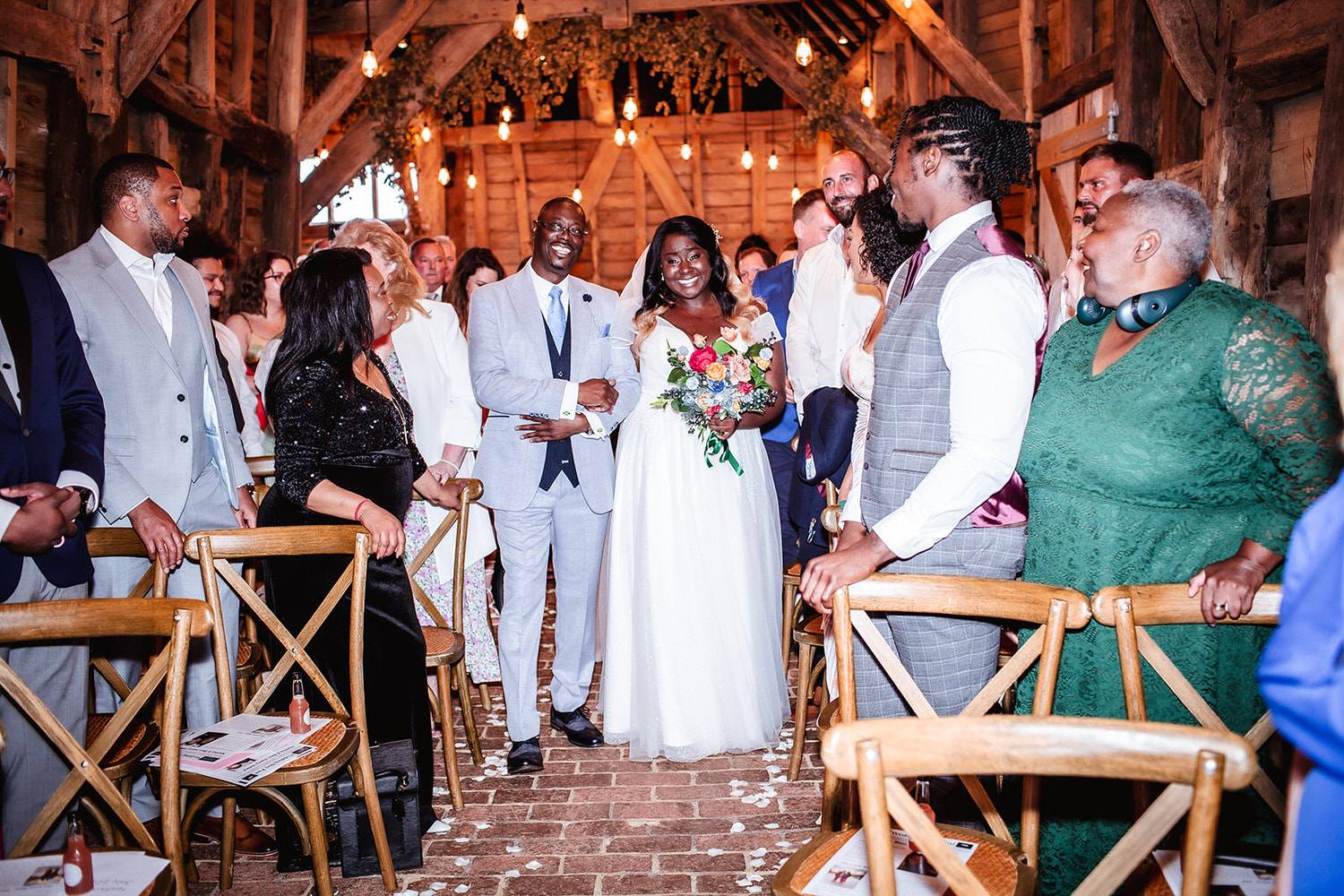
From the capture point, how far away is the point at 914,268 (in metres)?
2.43

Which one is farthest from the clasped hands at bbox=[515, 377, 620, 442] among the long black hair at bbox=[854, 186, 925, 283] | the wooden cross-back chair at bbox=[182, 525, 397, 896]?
the long black hair at bbox=[854, 186, 925, 283]

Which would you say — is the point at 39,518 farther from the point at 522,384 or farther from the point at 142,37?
the point at 142,37

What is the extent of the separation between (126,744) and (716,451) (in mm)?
2219

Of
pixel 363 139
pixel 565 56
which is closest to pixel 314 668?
pixel 363 139

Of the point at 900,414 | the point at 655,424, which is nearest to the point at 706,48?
the point at 655,424

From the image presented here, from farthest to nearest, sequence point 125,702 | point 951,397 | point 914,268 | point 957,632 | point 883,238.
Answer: point 883,238, point 914,268, point 957,632, point 951,397, point 125,702

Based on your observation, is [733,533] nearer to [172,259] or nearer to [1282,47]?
[172,259]

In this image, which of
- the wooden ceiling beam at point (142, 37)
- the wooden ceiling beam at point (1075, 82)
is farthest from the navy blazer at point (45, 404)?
the wooden ceiling beam at point (1075, 82)

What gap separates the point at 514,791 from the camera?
3.58m

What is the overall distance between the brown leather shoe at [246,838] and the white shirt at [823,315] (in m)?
2.90

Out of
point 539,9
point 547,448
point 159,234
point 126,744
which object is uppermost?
point 539,9

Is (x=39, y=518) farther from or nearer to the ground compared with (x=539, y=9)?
nearer to the ground

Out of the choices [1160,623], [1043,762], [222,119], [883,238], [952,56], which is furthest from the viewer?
[952,56]

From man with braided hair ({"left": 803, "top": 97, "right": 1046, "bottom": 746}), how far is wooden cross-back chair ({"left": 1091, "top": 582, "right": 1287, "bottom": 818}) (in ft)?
1.25
